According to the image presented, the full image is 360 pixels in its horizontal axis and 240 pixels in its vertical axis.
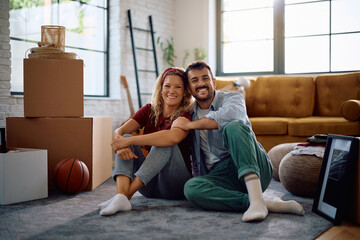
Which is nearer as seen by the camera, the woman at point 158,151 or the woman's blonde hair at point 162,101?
the woman at point 158,151

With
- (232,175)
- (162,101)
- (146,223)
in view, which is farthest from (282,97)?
(146,223)

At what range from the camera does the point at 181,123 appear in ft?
7.22

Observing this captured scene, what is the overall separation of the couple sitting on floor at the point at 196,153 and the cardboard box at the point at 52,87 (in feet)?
2.20

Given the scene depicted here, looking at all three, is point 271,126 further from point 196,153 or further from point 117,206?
point 117,206

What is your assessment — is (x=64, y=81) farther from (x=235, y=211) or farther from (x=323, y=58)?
(x=323, y=58)

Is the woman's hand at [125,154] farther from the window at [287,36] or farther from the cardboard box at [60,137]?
the window at [287,36]

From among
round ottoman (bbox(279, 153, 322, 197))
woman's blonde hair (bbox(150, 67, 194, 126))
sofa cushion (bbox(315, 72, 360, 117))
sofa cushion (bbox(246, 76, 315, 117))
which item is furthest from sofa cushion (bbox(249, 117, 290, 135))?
woman's blonde hair (bbox(150, 67, 194, 126))

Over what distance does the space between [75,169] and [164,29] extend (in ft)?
12.4

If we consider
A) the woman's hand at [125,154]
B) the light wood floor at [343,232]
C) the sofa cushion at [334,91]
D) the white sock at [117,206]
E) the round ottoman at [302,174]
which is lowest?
the light wood floor at [343,232]

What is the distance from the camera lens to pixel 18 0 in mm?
4066

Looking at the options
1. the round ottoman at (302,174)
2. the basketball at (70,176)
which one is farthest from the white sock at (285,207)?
the basketball at (70,176)

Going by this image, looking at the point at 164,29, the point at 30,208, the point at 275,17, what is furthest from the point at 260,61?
the point at 30,208

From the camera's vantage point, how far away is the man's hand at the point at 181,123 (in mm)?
2188

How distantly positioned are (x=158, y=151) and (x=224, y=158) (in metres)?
0.39
